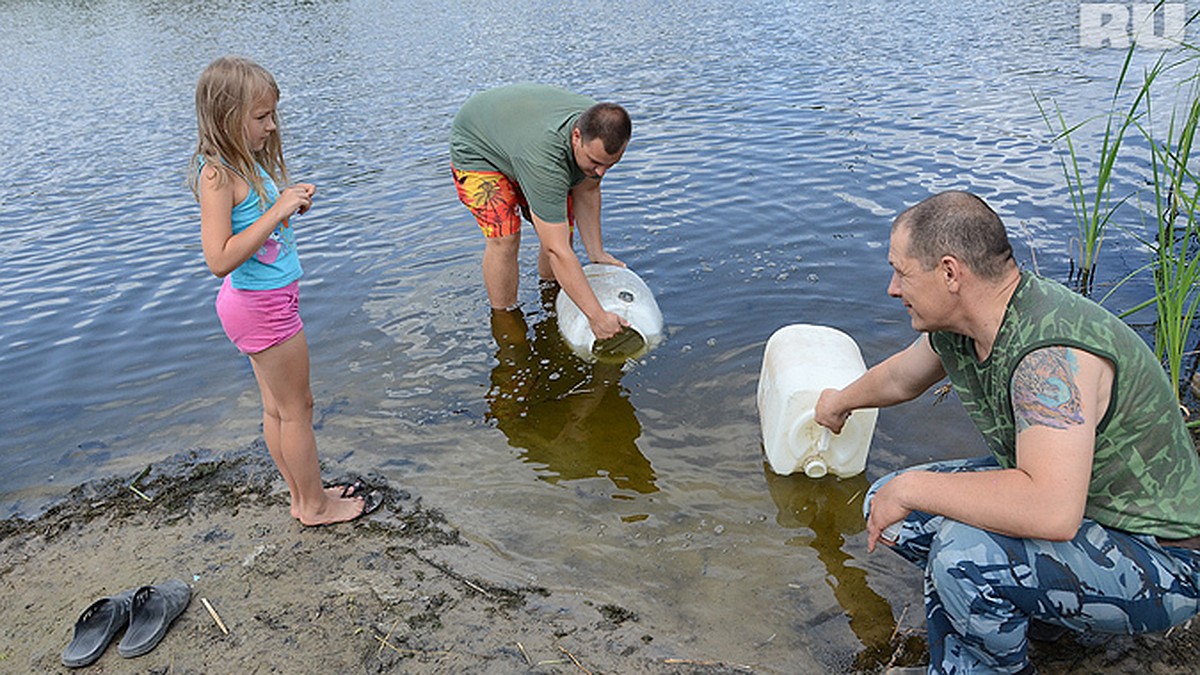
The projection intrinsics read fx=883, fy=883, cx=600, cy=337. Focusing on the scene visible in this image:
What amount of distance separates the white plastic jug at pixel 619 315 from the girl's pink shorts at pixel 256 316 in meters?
1.96

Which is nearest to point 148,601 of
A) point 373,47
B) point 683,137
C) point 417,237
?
point 417,237

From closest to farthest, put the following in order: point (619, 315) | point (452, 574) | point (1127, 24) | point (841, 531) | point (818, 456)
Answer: point (452, 574), point (841, 531), point (818, 456), point (619, 315), point (1127, 24)

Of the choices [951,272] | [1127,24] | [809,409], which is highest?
[951,272]

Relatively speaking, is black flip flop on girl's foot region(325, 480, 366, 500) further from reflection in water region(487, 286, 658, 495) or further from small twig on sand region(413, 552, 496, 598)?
reflection in water region(487, 286, 658, 495)

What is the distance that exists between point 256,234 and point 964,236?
2176 millimetres

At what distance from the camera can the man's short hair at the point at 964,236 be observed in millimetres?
2184

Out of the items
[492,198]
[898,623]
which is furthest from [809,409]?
[492,198]

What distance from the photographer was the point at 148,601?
3066 millimetres

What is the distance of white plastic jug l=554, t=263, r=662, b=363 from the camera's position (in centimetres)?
482

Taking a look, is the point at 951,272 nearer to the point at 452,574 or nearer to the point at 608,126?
the point at 452,574

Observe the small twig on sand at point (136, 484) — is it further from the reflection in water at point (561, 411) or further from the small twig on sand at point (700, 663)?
the small twig on sand at point (700, 663)

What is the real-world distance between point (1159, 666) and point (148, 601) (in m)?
3.22

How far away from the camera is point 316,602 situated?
3127 mm

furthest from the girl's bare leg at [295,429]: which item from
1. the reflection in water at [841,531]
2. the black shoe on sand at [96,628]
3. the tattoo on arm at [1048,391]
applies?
the tattoo on arm at [1048,391]
